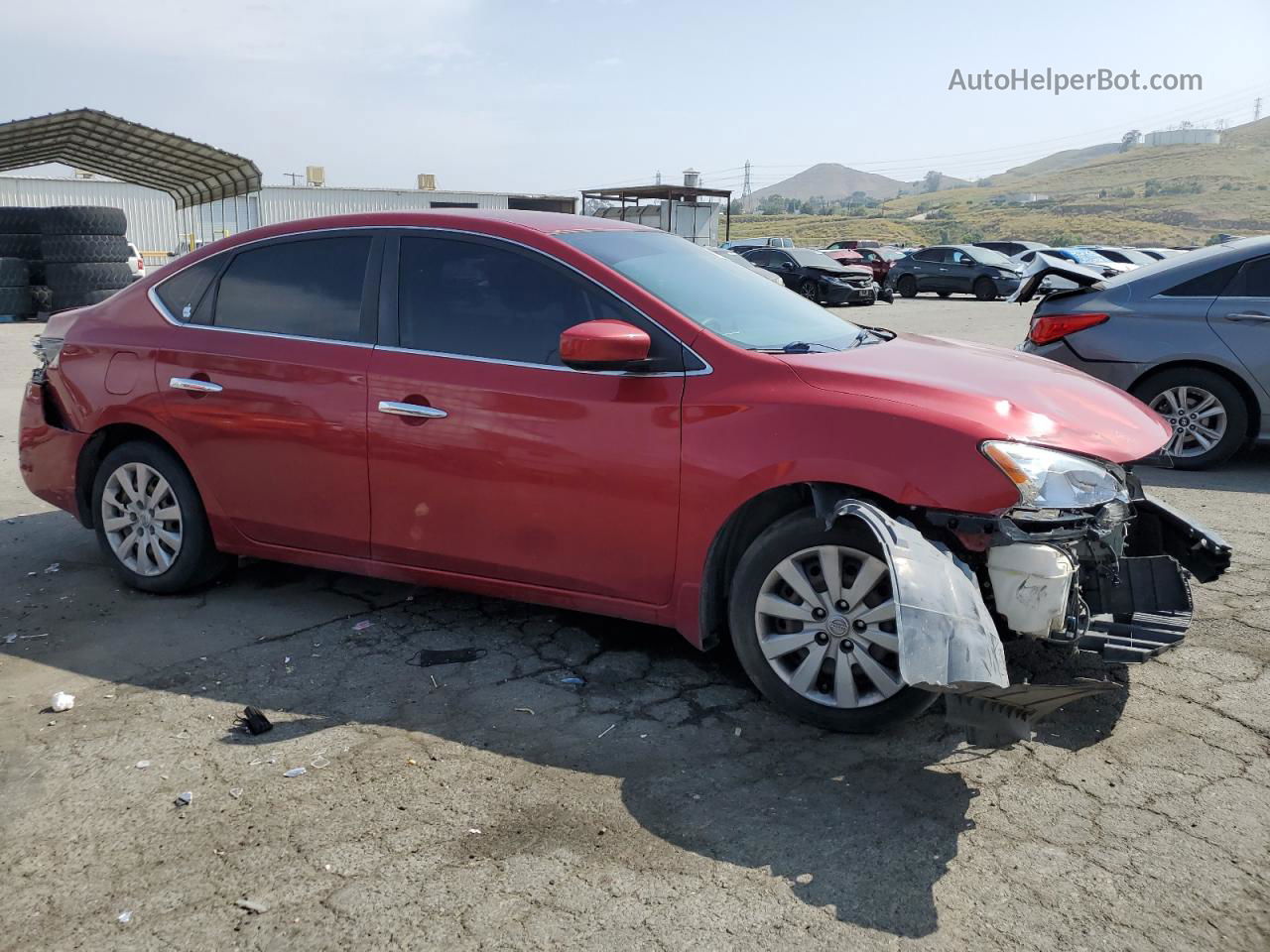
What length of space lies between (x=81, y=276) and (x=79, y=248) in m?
0.47

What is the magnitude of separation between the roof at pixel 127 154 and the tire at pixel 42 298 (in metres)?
2.77

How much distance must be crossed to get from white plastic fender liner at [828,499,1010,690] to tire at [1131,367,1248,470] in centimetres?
492

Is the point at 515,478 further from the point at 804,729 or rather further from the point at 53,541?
the point at 53,541

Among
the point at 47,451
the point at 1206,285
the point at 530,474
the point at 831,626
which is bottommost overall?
the point at 831,626

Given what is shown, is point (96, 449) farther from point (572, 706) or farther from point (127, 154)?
point (127, 154)

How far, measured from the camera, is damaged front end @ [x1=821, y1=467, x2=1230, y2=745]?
3031 millimetres

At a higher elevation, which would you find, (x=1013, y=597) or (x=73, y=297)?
(x=1013, y=597)

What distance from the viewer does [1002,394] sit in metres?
3.66

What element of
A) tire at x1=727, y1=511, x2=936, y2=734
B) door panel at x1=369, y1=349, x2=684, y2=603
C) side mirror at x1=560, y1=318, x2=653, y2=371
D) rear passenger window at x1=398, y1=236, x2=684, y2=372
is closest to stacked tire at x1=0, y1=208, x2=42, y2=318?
rear passenger window at x1=398, y1=236, x2=684, y2=372

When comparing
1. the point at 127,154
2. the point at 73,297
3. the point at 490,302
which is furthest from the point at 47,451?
the point at 127,154

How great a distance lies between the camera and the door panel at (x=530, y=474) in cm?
380

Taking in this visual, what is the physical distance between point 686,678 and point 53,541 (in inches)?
156

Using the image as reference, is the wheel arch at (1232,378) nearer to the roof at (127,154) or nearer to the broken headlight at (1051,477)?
the broken headlight at (1051,477)

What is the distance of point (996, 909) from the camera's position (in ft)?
8.75
